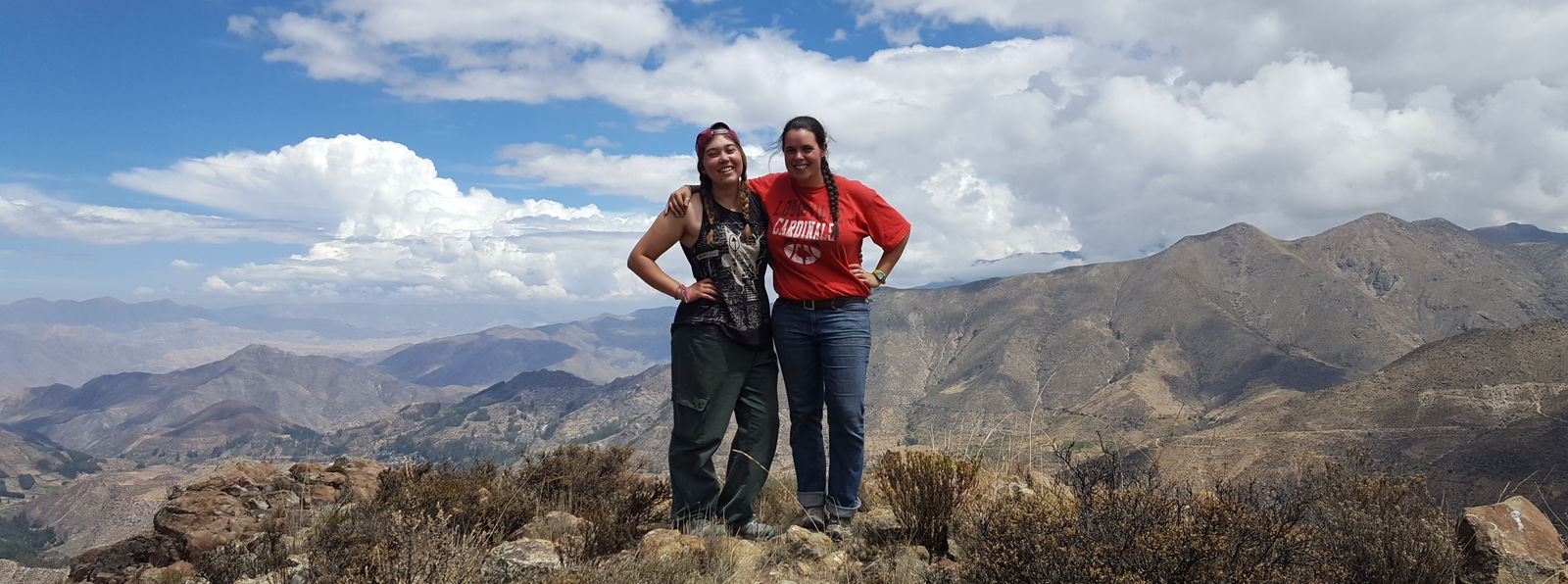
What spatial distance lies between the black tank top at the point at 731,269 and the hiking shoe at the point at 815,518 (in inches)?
40.5

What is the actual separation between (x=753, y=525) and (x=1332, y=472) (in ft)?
12.6

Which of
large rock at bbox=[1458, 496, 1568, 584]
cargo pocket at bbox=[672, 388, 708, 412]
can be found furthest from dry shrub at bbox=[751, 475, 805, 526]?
large rock at bbox=[1458, 496, 1568, 584]

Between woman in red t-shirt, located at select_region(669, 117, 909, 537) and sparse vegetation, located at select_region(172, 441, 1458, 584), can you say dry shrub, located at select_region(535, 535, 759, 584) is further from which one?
woman in red t-shirt, located at select_region(669, 117, 909, 537)

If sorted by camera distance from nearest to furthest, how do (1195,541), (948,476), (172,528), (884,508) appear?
1. (1195,541)
2. (948,476)
3. (884,508)
4. (172,528)

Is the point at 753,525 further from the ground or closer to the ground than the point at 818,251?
closer to the ground

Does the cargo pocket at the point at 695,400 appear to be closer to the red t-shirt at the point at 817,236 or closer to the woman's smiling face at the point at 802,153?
the red t-shirt at the point at 817,236

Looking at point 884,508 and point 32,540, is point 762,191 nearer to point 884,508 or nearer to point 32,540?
point 884,508

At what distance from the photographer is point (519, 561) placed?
140 inches

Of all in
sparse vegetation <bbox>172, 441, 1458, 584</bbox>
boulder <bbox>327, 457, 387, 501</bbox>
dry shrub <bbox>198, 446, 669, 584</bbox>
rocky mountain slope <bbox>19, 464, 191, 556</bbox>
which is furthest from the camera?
rocky mountain slope <bbox>19, 464, 191, 556</bbox>

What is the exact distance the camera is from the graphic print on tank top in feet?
14.8

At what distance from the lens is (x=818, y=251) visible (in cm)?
444

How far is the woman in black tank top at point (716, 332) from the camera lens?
14.8 ft

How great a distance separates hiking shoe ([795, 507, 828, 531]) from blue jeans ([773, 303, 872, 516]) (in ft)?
0.11

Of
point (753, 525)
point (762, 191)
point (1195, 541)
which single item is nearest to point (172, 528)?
point (753, 525)
